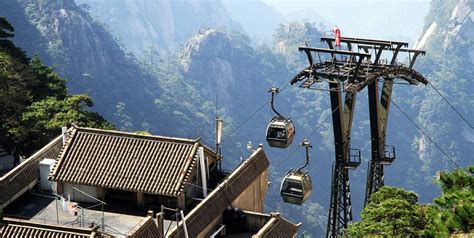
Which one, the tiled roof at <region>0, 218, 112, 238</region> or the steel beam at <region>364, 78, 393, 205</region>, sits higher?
the steel beam at <region>364, 78, 393, 205</region>

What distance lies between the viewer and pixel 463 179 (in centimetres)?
1741

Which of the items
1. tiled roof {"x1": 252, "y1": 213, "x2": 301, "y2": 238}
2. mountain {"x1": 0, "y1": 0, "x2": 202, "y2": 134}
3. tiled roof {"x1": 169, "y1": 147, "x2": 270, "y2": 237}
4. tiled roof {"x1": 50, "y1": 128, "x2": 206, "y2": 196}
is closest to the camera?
tiled roof {"x1": 169, "y1": 147, "x2": 270, "y2": 237}

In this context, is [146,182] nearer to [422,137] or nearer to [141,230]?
[141,230]

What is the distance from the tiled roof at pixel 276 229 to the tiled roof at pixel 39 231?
626cm

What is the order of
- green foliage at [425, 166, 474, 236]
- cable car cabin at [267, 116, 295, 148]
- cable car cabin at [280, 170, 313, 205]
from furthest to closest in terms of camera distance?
cable car cabin at [267, 116, 295, 148] < cable car cabin at [280, 170, 313, 205] < green foliage at [425, 166, 474, 236]

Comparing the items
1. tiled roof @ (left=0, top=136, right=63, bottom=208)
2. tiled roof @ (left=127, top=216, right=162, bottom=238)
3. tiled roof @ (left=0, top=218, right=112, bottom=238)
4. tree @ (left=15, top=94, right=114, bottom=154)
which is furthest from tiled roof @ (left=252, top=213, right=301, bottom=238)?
tree @ (left=15, top=94, right=114, bottom=154)

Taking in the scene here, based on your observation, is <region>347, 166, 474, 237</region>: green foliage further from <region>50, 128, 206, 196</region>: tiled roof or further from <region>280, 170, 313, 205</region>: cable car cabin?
<region>50, 128, 206, 196</region>: tiled roof

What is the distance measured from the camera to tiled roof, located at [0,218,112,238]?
2378cm

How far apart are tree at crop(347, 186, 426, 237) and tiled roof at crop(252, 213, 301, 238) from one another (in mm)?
4311

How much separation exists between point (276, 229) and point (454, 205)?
1242cm

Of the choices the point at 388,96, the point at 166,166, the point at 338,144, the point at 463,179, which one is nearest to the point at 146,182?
the point at 166,166

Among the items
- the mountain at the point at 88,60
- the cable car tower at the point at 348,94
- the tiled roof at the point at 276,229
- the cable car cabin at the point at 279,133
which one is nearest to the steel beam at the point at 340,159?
the cable car tower at the point at 348,94

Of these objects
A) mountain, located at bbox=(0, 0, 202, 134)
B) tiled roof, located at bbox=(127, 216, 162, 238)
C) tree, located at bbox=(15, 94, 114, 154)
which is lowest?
tiled roof, located at bbox=(127, 216, 162, 238)

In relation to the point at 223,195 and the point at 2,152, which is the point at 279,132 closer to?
the point at 223,195
